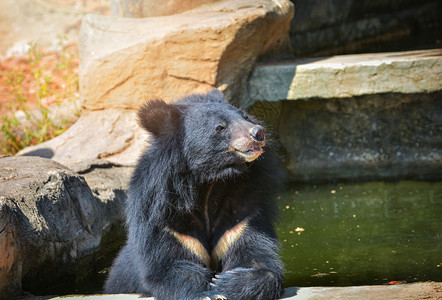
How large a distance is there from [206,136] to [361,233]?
2.00 m

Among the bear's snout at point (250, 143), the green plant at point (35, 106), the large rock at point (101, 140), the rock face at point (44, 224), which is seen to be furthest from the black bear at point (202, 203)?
the green plant at point (35, 106)

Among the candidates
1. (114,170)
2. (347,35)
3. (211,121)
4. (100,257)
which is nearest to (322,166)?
(114,170)

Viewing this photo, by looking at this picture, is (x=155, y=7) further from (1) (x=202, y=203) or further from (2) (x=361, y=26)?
(2) (x=361, y=26)

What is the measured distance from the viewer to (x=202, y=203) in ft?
10.2

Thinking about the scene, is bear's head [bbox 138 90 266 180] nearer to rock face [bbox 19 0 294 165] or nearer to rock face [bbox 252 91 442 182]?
rock face [bbox 19 0 294 165]

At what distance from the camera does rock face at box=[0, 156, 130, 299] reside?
3189 mm

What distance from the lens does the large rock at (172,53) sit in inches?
234

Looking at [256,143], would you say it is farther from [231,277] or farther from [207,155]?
[231,277]

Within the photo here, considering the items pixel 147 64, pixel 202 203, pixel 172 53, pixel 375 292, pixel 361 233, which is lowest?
pixel 361 233

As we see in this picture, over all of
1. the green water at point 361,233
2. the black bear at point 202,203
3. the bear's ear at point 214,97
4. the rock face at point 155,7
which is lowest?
the green water at point 361,233

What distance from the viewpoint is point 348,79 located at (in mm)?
5895

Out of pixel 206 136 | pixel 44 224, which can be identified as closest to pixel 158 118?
pixel 206 136

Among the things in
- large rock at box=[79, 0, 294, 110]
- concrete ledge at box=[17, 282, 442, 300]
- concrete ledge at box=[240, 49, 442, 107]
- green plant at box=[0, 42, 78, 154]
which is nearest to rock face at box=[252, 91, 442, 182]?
concrete ledge at box=[240, 49, 442, 107]

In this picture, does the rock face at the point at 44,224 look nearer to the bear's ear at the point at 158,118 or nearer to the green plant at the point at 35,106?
the bear's ear at the point at 158,118
